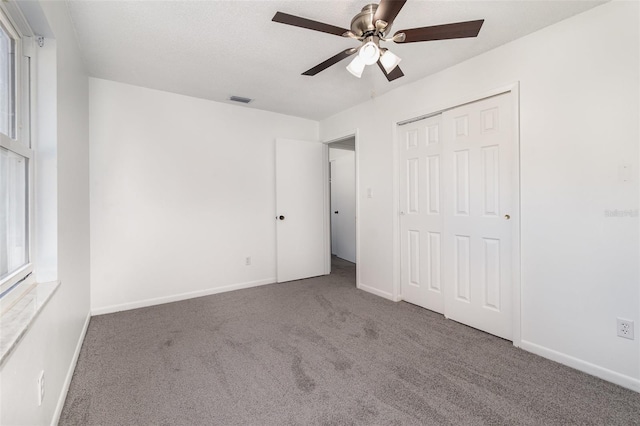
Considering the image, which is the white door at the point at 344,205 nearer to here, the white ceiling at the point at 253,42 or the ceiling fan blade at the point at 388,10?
the white ceiling at the point at 253,42

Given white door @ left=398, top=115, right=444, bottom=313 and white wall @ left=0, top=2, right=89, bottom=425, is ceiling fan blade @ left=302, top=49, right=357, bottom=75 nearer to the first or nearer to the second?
white door @ left=398, top=115, right=444, bottom=313

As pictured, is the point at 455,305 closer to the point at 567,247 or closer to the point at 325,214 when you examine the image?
the point at 567,247

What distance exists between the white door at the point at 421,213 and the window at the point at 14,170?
3.06m

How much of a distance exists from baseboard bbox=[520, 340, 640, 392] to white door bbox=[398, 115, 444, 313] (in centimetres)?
84

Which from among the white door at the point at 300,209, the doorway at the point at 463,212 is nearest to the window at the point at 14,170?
the white door at the point at 300,209

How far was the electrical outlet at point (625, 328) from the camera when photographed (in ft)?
5.89

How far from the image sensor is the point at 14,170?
4.55ft

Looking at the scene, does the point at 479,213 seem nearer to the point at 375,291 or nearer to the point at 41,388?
the point at 375,291

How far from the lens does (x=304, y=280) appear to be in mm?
4223

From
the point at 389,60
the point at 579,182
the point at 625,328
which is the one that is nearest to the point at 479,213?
the point at 579,182

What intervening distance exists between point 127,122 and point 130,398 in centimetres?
270

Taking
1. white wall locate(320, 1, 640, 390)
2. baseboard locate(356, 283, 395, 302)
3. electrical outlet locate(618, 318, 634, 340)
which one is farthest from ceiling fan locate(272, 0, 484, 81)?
baseboard locate(356, 283, 395, 302)

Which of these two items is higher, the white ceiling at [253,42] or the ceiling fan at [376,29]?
the white ceiling at [253,42]

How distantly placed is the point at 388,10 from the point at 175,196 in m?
2.94
